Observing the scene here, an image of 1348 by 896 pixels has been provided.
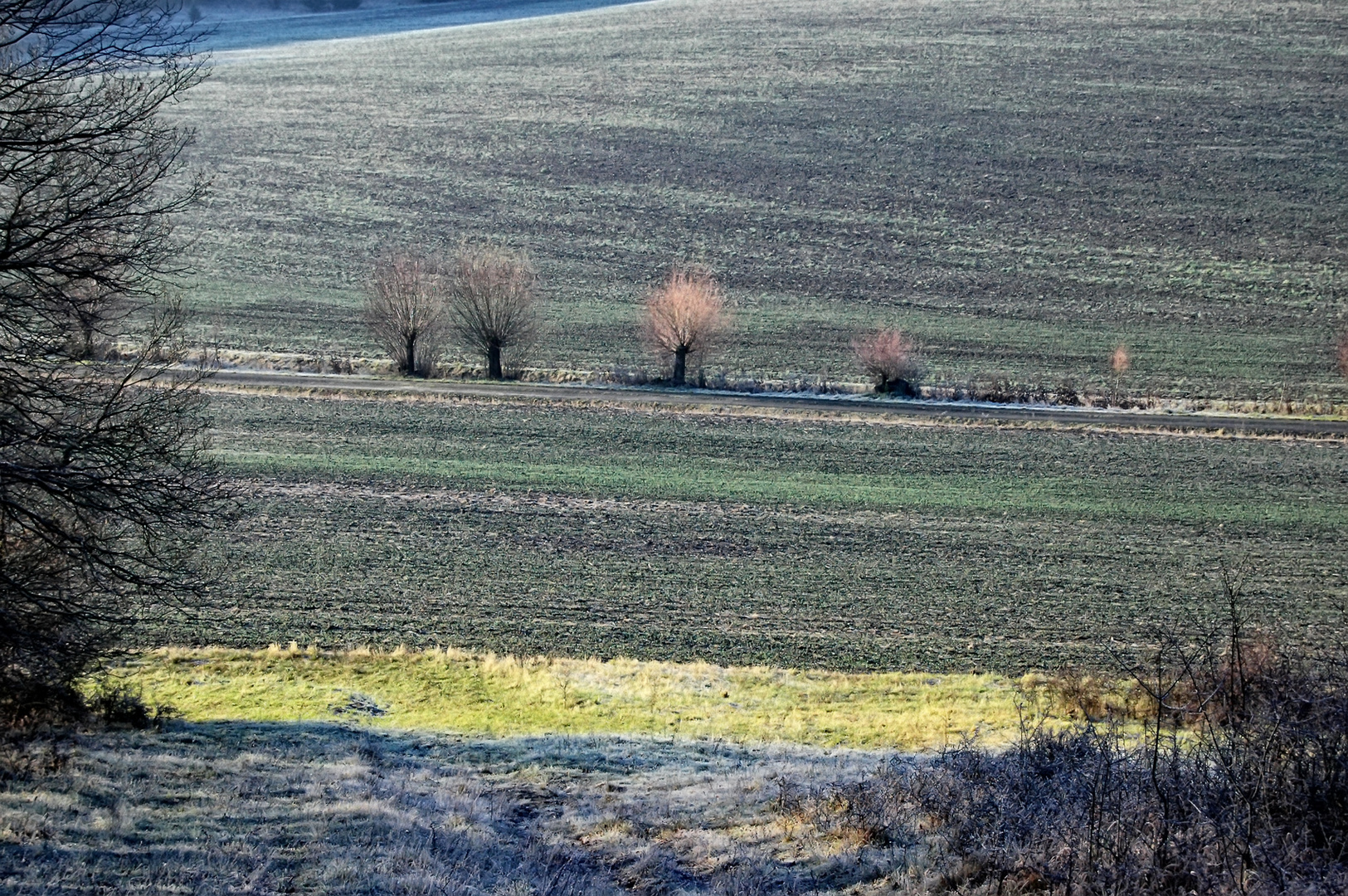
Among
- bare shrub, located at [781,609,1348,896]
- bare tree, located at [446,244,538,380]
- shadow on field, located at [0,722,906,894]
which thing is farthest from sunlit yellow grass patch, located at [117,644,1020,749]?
bare tree, located at [446,244,538,380]

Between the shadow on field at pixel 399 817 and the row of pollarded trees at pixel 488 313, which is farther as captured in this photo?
the row of pollarded trees at pixel 488 313

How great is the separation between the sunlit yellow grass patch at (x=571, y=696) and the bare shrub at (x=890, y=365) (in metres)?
20.9

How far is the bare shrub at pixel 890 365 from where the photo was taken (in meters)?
35.7

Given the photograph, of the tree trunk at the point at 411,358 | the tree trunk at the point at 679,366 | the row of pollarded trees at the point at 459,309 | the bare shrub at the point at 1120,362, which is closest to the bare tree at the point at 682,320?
the tree trunk at the point at 679,366

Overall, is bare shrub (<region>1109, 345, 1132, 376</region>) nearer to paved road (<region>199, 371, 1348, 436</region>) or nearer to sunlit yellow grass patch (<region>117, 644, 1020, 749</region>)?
paved road (<region>199, 371, 1348, 436</region>)

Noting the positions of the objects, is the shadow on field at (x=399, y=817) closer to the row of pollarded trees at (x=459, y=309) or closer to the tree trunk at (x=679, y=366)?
the tree trunk at (x=679, y=366)

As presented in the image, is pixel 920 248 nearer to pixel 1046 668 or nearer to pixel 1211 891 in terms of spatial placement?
pixel 1046 668

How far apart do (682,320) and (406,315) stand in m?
8.99

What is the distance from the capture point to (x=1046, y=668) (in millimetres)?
16109

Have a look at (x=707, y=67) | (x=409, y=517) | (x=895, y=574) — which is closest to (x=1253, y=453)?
(x=895, y=574)

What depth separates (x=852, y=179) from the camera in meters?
61.0

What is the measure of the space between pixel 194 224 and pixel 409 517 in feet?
135

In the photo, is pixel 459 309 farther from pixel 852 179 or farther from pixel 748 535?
pixel 852 179

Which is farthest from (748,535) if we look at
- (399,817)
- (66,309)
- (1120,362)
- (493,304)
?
(1120,362)
